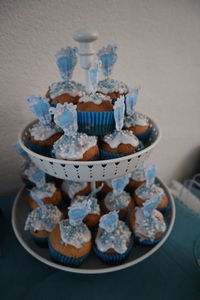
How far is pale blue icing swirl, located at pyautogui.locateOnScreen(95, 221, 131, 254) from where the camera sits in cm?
55

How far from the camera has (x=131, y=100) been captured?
0.52 m

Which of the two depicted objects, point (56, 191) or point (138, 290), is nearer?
point (138, 290)

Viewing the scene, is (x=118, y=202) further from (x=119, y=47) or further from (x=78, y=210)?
(x=119, y=47)

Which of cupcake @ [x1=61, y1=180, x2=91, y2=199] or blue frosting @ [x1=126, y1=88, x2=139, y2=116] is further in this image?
cupcake @ [x1=61, y1=180, x2=91, y2=199]

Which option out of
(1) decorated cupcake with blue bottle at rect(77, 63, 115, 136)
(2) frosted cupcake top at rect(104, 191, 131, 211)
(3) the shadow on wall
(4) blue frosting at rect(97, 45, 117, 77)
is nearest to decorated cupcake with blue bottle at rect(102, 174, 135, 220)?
(2) frosted cupcake top at rect(104, 191, 131, 211)

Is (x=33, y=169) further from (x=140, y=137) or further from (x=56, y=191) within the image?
(x=140, y=137)

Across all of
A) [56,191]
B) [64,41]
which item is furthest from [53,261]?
[64,41]

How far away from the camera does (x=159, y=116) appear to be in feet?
3.67

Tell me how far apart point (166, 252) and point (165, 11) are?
0.88 m

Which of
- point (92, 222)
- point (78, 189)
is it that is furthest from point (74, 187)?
point (92, 222)

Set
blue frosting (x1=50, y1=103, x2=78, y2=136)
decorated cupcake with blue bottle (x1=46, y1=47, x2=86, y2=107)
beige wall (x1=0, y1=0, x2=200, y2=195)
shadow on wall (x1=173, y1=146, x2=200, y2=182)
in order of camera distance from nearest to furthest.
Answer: blue frosting (x1=50, y1=103, x2=78, y2=136)
decorated cupcake with blue bottle (x1=46, y1=47, x2=86, y2=107)
beige wall (x1=0, y1=0, x2=200, y2=195)
shadow on wall (x1=173, y1=146, x2=200, y2=182)

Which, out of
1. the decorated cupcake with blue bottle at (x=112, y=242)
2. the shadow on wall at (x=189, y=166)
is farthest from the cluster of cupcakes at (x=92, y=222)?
the shadow on wall at (x=189, y=166)

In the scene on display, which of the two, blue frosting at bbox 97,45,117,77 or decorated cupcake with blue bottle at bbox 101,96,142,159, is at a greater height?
blue frosting at bbox 97,45,117,77

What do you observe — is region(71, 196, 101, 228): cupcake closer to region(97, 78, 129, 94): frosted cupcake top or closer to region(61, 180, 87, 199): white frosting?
region(61, 180, 87, 199): white frosting
